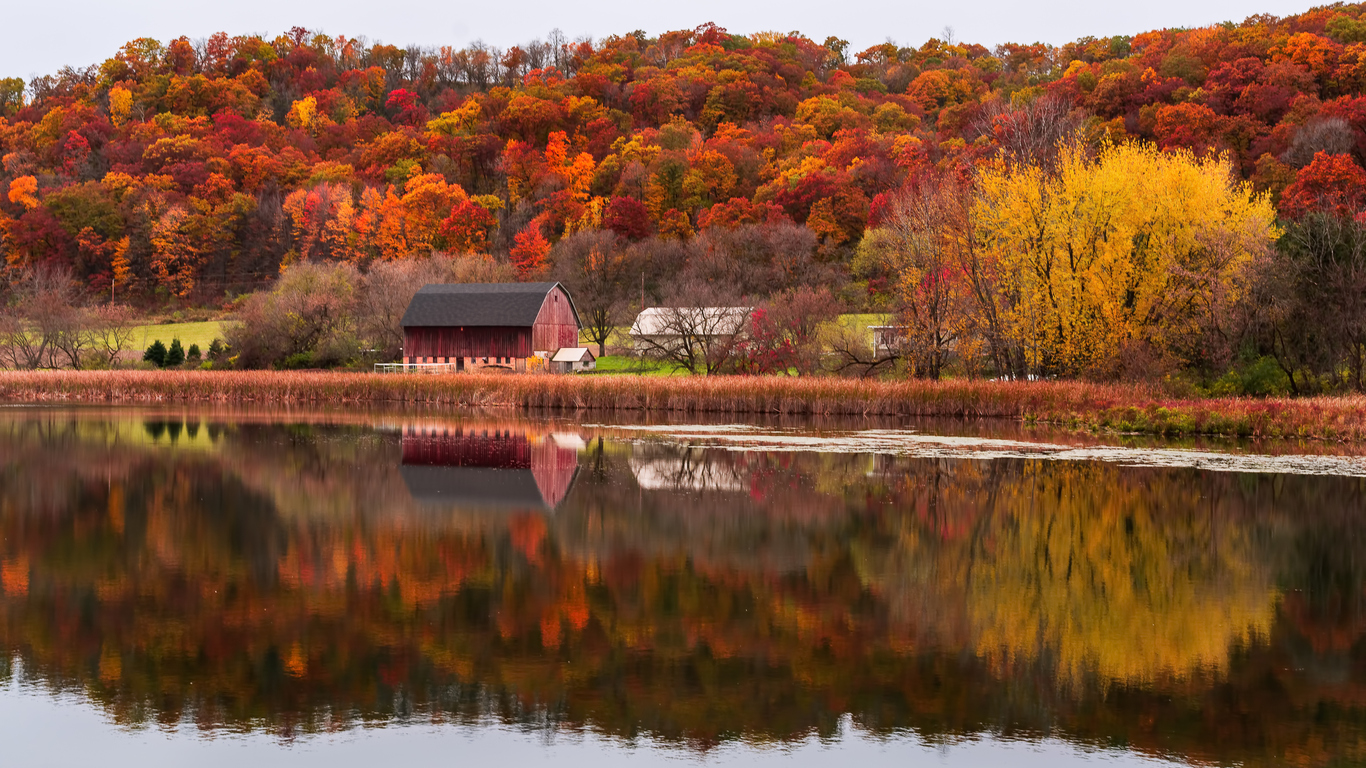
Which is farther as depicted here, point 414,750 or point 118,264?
point 118,264

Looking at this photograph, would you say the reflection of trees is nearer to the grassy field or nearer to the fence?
the grassy field

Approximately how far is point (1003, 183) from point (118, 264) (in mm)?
76120

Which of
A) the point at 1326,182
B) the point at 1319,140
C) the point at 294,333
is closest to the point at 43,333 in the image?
the point at 294,333

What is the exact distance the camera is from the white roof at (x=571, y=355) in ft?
201

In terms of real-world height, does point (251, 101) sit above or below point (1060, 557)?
above

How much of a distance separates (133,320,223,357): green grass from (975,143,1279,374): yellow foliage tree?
48202mm

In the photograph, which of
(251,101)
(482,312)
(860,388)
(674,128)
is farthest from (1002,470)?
(251,101)

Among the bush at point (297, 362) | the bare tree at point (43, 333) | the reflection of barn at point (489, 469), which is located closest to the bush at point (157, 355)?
the bare tree at point (43, 333)

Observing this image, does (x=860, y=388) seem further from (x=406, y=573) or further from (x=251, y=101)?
(x=251, y=101)

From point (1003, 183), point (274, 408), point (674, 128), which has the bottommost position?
point (274, 408)

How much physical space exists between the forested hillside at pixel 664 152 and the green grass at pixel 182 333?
1185 cm

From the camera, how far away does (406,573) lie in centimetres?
1209

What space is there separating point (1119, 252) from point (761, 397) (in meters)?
12.1

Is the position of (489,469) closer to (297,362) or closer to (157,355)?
(297,362)
